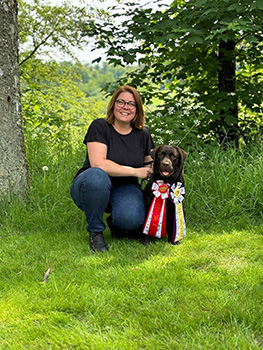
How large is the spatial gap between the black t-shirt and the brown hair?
0.16ft

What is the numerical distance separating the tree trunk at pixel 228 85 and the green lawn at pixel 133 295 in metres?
2.47

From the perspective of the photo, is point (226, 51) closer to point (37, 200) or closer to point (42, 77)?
point (37, 200)

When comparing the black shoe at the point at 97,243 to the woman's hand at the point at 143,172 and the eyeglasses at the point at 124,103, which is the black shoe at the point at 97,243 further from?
the eyeglasses at the point at 124,103

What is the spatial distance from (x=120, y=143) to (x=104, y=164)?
11.2 inches

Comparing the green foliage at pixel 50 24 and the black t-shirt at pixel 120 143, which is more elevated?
the green foliage at pixel 50 24

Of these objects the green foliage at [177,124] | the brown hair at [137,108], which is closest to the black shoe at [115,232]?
the brown hair at [137,108]

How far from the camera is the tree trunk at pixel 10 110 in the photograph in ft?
12.6

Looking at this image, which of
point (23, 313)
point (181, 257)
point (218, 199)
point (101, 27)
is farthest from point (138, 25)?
point (23, 313)

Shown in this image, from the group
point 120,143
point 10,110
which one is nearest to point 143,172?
point 120,143

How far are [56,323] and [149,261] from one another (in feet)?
3.28

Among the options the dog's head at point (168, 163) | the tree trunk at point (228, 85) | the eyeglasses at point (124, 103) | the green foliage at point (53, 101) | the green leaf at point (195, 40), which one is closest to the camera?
the dog's head at point (168, 163)

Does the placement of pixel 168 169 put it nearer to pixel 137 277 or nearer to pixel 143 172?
pixel 143 172

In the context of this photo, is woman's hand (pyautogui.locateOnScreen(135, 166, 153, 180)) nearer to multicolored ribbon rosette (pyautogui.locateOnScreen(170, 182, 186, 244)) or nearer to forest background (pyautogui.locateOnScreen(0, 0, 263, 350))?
multicolored ribbon rosette (pyautogui.locateOnScreen(170, 182, 186, 244))

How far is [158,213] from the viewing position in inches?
126
